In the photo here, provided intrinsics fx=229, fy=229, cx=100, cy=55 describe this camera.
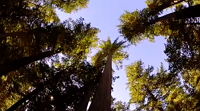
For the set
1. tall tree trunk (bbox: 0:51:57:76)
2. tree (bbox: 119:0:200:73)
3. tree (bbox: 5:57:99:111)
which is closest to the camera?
tall tree trunk (bbox: 0:51:57:76)

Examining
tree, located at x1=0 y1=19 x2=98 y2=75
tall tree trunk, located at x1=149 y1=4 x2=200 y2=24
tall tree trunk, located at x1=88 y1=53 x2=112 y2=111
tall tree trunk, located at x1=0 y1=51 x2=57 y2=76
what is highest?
tree, located at x1=0 y1=19 x2=98 y2=75

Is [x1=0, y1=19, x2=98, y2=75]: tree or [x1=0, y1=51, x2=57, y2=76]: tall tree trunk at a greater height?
[x1=0, y1=19, x2=98, y2=75]: tree

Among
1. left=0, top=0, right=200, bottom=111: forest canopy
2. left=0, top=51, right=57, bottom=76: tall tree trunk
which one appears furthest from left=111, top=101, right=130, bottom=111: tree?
A: left=0, top=51, right=57, bottom=76: tall tree trunk

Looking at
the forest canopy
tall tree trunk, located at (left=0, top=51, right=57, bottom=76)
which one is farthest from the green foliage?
tall tree trunk, located at (left=0, top=51, right=57, bottom=76)

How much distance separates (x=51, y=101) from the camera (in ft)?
37.8

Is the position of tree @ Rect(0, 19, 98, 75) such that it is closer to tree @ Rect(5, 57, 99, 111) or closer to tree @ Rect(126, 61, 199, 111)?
tree @ Rect(5, 57, 99, 111)

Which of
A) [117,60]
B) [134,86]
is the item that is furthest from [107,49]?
[134,86]

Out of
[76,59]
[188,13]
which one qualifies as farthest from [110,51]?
[188,13]

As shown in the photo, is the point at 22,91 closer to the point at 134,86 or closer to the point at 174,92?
the point at 134,86

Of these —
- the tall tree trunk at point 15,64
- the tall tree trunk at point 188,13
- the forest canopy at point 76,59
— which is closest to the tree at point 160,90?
the forest canopy at point 76,59

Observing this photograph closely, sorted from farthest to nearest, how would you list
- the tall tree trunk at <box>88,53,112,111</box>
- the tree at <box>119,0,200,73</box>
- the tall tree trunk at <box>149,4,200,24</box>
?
the tree at <box>119,0,200,73</box> < the tall tree trunk at <box>149,4,200,24</box> < the tall tree trunk at <box>88,53,112,111</box>

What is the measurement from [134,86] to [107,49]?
281 centimetres

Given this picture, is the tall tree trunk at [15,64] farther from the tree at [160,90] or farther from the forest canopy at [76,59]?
the tree at [160,90]

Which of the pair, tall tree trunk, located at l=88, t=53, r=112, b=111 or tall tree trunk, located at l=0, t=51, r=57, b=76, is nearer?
tall tree trunk, located at l=88, t=53, r=112, b=111
